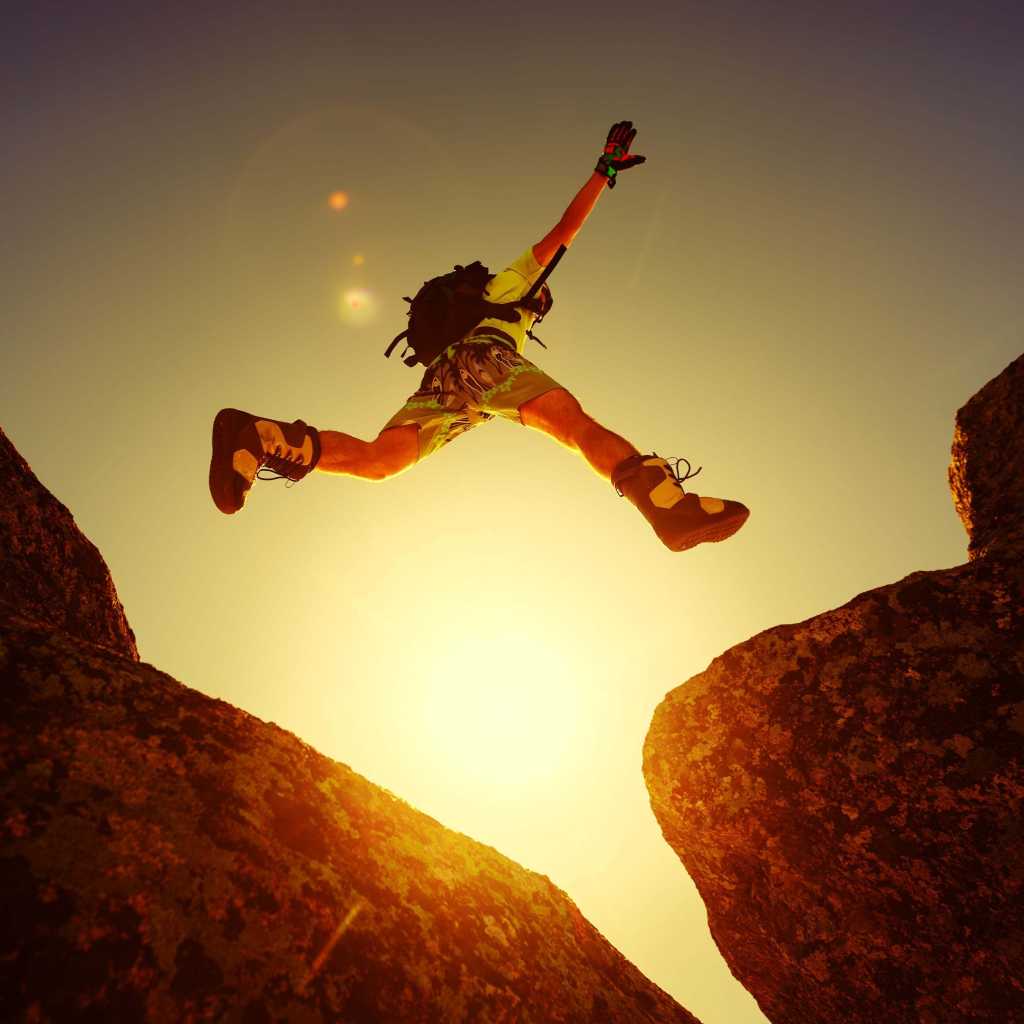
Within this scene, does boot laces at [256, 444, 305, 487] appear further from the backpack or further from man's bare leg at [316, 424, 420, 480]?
the backpack

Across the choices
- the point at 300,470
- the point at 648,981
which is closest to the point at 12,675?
the point at 300,470

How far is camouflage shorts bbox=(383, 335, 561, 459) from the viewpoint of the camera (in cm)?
435

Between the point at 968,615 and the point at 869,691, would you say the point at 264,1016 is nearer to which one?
the point at 869,691

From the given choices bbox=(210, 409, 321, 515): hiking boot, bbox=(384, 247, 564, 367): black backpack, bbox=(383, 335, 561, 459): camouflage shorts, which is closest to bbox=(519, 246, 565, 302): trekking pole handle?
bbox=(384, 247, 564, 367): black backpack

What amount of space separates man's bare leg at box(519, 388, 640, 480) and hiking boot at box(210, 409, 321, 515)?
156 centimetres

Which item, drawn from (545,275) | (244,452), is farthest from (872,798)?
(545,275)

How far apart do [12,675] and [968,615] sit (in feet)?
12.0

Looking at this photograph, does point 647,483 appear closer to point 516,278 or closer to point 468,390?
point 468,390

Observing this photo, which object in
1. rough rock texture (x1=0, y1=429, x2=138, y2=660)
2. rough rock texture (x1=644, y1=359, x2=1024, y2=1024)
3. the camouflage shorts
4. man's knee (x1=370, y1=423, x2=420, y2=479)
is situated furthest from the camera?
the camouflage shorts

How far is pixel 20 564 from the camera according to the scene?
3066 mm

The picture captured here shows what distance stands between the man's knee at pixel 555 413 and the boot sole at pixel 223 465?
190 centimetres

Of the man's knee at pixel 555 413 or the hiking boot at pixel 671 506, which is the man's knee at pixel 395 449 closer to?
the man's knee at pixel 555 413

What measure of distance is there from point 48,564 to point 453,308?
336 cm

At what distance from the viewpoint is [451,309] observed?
501 cm
